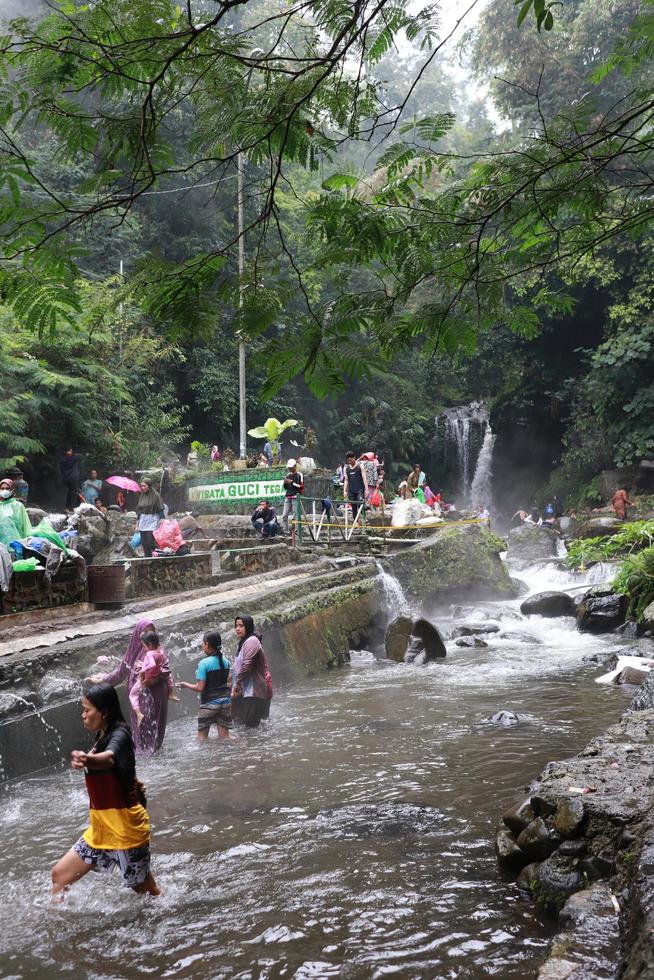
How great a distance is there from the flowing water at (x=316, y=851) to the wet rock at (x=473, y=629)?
4311 mm

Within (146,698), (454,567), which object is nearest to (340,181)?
(146,698)

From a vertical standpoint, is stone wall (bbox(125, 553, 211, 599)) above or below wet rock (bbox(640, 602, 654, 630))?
above

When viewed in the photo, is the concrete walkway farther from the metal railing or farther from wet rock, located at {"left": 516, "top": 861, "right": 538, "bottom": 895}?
wet rock, located at {"left": 516, "top": 861, "right": 538, "bottom": 895}

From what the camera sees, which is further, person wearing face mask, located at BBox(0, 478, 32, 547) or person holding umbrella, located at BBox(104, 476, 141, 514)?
person holding umbrella, located at BBox(104, 476, 141, 514)

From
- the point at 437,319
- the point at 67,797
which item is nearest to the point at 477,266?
the point at 437,319

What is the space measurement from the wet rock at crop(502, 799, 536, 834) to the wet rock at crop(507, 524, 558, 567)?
18.2 meters

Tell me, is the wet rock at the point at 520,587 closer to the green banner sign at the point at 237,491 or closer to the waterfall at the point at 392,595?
the waterfall at the point at 392,595

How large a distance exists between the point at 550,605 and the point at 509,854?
1085 cm

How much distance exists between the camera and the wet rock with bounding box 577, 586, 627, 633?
12.9 m

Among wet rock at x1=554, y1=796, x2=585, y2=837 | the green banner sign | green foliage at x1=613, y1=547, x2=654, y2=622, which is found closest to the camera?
wet rock at x1=554, y1=796, x2=585, y2=837

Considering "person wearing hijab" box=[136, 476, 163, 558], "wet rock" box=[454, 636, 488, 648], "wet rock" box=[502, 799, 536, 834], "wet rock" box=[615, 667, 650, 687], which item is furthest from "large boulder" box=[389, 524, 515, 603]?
"wet rock" box=[502, 799, 536, 834]

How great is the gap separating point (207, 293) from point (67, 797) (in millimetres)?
4569

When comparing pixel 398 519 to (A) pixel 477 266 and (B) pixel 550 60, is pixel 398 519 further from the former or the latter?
(B) pixel 550 60

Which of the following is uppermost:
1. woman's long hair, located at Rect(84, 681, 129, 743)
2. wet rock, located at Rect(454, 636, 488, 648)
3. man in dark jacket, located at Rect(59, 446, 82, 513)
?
man in dark jacket, located at Rect(59, 446, 82, 513)
